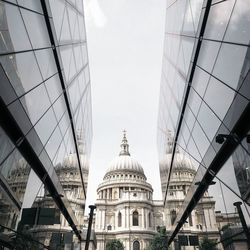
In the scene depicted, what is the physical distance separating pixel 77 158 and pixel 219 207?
485 inches

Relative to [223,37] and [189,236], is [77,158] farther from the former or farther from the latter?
[223,37]

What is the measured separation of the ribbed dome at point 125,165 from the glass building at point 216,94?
96.2 m

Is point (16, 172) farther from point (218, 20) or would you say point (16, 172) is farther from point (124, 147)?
point (124, 147)

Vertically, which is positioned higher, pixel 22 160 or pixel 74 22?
pixel 74 22

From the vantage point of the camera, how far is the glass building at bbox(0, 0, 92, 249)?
6914 mm

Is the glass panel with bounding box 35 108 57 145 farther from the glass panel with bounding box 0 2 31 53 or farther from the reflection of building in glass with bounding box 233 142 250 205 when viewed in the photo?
the reflection of building in glass with bounding box 233 142 250 205

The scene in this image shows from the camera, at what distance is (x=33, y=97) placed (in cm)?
876

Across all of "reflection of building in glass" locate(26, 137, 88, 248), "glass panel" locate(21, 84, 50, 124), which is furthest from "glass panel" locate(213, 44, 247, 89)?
"reflection of building in glass" locate(26, 137, 88, 248)

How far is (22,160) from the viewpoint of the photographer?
9148 mm

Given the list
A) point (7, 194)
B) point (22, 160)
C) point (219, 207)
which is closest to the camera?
point (7, 194)

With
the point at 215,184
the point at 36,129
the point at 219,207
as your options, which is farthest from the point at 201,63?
the point at 36,129

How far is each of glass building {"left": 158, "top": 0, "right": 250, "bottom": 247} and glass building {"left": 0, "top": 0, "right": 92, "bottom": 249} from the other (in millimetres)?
5751

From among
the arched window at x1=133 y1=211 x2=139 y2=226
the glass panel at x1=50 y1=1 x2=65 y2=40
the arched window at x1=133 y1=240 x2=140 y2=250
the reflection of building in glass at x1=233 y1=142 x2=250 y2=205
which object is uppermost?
the arched window at x1=133 y1=211 x2=139 y2=226

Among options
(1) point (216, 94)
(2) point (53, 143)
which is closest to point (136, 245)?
(2) point (53, 143)
